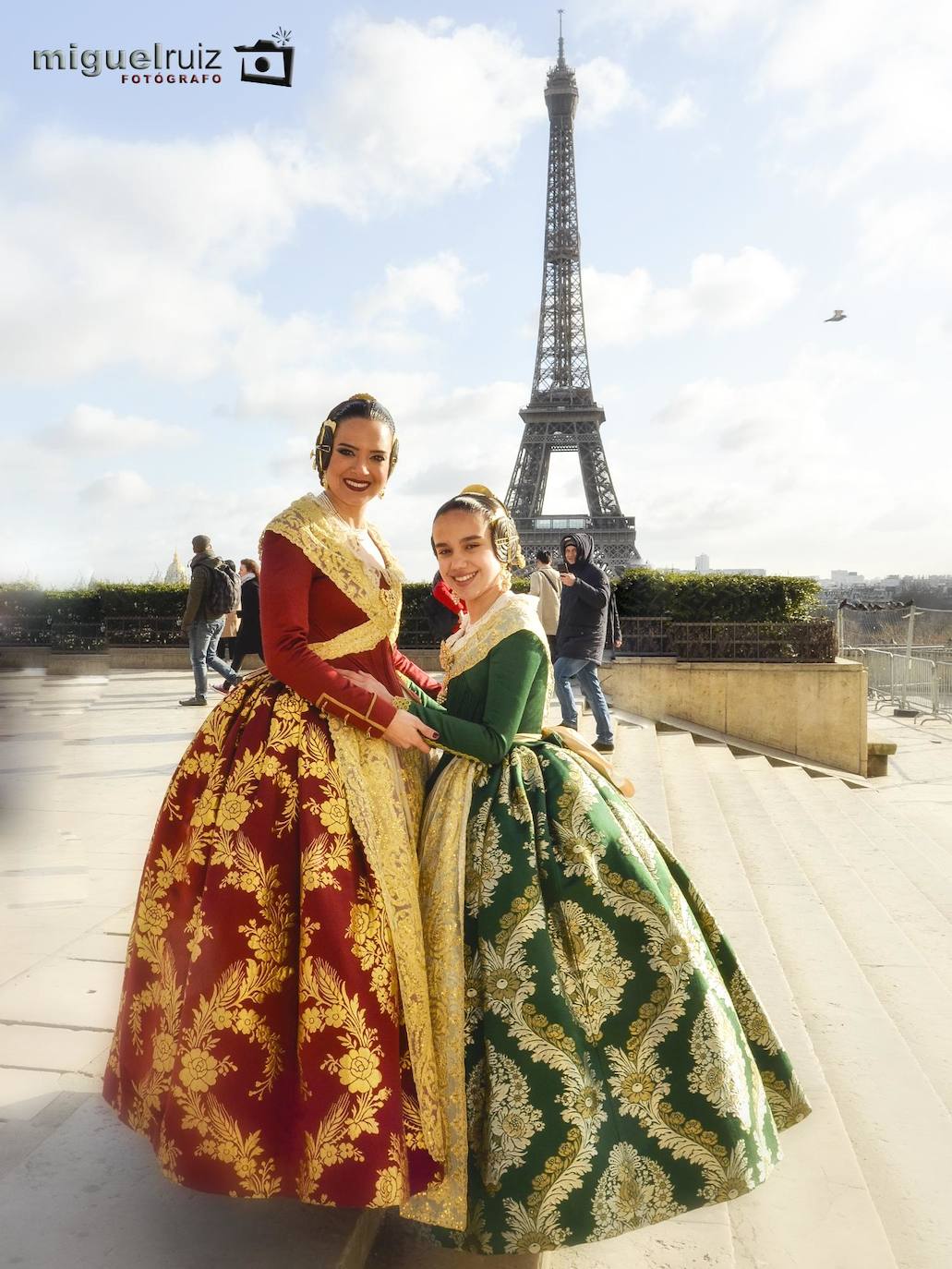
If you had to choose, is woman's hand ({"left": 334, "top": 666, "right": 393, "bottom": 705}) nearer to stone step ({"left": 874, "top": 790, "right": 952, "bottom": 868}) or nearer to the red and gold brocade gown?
the red and gold brocade gown

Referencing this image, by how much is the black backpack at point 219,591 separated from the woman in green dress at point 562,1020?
25.8 ft

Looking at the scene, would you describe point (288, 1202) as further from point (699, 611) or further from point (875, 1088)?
point (699, 611)

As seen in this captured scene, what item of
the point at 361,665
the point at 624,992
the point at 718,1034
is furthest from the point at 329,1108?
the point at 361,665

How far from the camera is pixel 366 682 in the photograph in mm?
2250

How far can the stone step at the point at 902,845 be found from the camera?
631 centimetres

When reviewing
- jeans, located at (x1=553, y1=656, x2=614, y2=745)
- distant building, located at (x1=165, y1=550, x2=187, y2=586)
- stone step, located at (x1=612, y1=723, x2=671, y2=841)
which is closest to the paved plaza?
stone step, located at (x1=612, y1=723, x2=671, y2=841)

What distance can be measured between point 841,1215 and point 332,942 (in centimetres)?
158

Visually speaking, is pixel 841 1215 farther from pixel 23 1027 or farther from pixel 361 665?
pixel 23 1027

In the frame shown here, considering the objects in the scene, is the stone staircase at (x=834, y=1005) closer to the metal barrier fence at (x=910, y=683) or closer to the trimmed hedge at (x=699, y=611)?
the trimmed hedge at (x=699, y=611)

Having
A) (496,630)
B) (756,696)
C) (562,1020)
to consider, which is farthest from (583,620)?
(562,1020)

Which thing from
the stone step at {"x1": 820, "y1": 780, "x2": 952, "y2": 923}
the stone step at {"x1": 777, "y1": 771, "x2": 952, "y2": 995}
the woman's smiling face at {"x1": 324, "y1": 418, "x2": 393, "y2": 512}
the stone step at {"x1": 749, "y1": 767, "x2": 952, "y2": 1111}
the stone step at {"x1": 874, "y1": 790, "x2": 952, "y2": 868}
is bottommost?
the stone step at {"x1": 874, "y1": 790, "x2": 952, "y2": 868}

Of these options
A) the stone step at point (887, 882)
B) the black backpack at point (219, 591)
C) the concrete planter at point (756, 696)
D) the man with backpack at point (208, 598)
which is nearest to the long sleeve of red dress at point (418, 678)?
the stone step at point (887, 882)

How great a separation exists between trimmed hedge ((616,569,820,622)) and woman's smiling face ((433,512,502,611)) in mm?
10841

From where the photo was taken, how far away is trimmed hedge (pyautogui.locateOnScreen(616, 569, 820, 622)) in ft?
42.0
